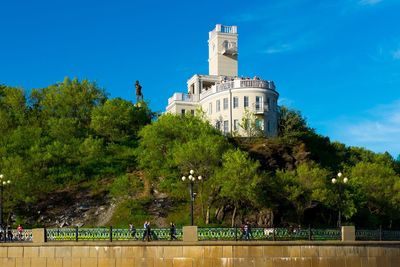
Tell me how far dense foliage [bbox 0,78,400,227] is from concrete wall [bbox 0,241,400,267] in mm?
6972

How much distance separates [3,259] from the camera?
3522 cm

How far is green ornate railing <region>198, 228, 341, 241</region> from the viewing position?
35266 mm

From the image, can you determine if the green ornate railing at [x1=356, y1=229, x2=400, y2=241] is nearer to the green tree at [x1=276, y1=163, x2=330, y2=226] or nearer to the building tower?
the green tree at [x1=276, y1=163, x2=330, y2=226]

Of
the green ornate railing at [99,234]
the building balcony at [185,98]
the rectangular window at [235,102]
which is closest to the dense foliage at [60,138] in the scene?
the building balcony at [185,98]

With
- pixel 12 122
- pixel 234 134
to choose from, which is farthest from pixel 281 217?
pixel 12 122

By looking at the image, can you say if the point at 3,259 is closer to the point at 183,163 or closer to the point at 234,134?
the point at 183,163

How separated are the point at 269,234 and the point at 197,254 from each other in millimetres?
5061

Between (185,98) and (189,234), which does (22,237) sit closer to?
(189,234)

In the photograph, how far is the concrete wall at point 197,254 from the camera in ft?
111

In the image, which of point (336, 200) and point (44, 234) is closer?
point (44, 234)

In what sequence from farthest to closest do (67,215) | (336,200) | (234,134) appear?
(234,134), (67,215), (336,200)

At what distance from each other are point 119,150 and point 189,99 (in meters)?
13.2

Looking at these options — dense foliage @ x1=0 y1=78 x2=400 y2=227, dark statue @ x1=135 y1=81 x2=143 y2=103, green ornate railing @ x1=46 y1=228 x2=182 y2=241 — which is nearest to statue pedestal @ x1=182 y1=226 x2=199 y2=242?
green ornate railing @ x1=46 y1=228 x2=182 y2=241

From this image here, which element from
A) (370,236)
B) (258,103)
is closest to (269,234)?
(370,236)
